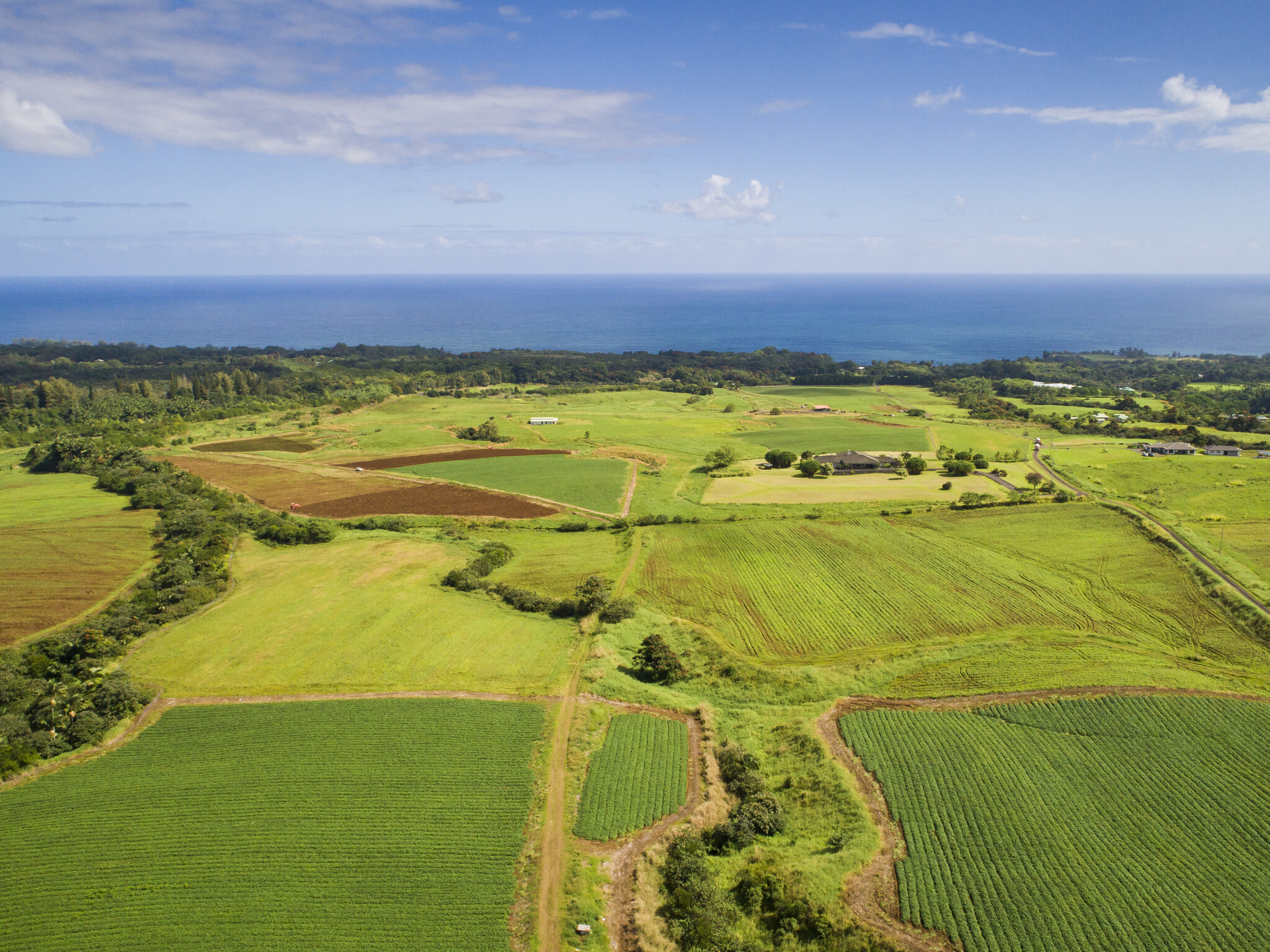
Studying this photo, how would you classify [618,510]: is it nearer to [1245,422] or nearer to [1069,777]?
[1069,777]

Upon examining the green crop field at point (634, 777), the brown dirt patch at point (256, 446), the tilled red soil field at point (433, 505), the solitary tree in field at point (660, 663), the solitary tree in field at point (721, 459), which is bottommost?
the green crop field at point (634, 777)

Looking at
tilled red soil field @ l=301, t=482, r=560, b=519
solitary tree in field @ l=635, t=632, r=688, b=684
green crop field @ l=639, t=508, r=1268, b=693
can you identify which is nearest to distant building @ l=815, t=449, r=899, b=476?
green crop field @ l=639, t=508, r=1268, b=693

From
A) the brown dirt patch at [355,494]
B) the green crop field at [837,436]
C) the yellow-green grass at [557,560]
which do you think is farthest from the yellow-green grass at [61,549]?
the green crop field at [837,436]

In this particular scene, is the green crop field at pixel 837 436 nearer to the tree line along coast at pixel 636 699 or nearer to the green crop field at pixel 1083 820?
the tree line along coast at pixel 636 699

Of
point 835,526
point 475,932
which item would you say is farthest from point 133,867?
point 835,526

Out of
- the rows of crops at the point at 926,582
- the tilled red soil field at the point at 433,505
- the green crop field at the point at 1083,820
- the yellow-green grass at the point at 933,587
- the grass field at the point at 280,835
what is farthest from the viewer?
the tilled red soil field at the point at 433,505

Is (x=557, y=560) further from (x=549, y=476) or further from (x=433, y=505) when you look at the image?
(x=549, y=476)

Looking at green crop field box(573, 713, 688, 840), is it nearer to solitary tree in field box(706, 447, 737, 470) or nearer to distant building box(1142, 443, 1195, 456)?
solitary tree in field box(706, 447, 737, 470)
